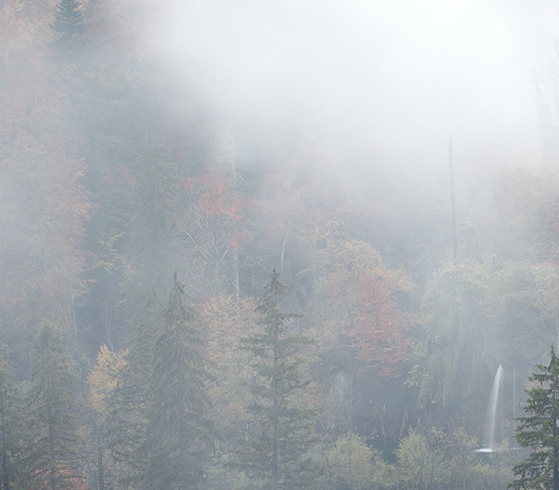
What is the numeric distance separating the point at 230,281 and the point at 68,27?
24.4 m

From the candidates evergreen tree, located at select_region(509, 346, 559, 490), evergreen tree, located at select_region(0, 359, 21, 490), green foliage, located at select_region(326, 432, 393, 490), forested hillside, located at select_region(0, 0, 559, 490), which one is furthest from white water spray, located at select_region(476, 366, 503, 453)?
evergreen tree, located at select_region(0, 359, 21, 490)

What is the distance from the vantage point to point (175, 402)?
25.6 m

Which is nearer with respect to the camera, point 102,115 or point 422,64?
point 102,115

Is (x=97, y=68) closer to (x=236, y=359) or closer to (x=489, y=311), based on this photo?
(x=236, y=359)

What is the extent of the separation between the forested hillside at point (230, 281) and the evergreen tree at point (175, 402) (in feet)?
0.24

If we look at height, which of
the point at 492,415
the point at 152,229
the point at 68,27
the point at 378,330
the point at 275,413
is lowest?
the point at 492,415

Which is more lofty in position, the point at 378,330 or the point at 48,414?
the point at 378,330

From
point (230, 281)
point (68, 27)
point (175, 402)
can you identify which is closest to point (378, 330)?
point (230, 281)

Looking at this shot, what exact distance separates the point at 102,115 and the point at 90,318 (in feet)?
55.9

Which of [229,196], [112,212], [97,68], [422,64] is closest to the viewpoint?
[229,196]

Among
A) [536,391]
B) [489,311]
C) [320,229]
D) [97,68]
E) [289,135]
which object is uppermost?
[97,68]

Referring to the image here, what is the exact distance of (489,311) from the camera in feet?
124

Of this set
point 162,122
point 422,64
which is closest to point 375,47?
point 422,64

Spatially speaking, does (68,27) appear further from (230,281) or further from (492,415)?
(492,415)
